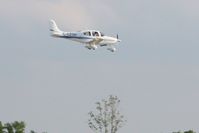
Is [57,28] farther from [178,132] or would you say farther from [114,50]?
[178,132]

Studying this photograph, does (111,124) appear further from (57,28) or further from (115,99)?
(57,28)

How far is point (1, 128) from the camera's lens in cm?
19738

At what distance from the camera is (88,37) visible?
191625 millimetres

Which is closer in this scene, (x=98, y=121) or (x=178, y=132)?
(x=98, y=121)

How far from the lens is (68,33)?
621ft

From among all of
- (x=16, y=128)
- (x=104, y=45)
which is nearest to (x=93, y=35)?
(x=104, y=45)

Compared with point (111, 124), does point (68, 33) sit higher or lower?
higher

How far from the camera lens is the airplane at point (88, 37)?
18725cm

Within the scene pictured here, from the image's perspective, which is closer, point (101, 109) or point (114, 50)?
point (101, 109)

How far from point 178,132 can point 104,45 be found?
58.6 feet

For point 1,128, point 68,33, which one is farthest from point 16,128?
point 68,33

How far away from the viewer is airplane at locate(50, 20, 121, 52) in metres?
187

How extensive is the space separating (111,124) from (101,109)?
2.96 m

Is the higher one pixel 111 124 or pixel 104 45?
pixel 104 45
